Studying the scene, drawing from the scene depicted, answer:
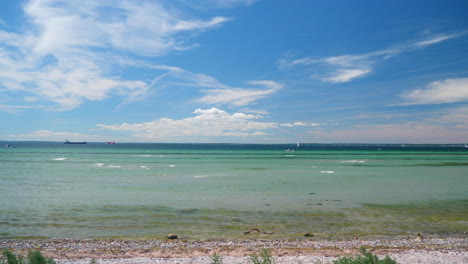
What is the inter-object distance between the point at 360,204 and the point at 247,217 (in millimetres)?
9558

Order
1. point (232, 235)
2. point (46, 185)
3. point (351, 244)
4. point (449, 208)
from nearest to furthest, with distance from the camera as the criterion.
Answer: point (351, 244)
point (232, 235)
point (449, 208)
point (46, 185)

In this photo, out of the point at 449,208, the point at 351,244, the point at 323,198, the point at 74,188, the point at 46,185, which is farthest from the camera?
the point at 46,185

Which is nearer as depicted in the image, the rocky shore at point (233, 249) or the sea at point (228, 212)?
the rocky shore at point (233, 249)

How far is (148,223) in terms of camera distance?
17375 millimetres

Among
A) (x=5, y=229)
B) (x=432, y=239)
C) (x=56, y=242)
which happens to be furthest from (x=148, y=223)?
(x=432, y=239)

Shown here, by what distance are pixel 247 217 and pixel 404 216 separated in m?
9.52

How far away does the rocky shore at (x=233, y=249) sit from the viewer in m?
11.4

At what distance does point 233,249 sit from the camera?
12.8 metres

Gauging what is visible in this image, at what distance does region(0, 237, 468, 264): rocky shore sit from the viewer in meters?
11.4

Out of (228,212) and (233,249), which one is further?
(228,212)

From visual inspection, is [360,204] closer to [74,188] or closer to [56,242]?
[56,242]

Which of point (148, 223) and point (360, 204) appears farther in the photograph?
point (360, 204)

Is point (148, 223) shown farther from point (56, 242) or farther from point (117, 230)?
point (56, 242)

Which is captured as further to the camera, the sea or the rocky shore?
the sea
